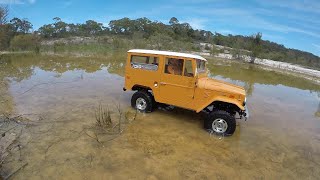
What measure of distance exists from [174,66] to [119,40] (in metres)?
28.8

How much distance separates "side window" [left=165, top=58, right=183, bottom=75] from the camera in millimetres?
7892

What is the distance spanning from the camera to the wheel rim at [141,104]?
8.89 m

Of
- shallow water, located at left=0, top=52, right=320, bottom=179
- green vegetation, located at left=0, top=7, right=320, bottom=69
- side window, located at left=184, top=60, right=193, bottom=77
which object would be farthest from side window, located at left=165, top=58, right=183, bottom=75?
green vegetation, located at left=0, top=7, right=320, bottom=69

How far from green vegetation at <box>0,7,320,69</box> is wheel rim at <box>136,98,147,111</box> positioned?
1697cm

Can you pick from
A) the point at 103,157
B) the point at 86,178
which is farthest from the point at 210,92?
the point at 86,178

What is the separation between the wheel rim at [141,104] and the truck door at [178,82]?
0.83 m

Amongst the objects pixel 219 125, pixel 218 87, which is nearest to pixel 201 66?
pixel 218 87

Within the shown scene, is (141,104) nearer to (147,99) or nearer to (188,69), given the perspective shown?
(147,99)

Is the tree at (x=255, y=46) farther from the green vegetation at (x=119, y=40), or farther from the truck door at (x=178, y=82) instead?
the truck door at (x=178, y=82)

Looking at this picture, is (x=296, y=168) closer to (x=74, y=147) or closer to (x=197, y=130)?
(x=197, y=130)

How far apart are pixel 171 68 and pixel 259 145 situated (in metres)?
3.27

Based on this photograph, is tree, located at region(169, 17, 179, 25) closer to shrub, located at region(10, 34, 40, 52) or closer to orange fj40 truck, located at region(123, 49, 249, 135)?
shrub, located at region(10, 34, 40, 52)

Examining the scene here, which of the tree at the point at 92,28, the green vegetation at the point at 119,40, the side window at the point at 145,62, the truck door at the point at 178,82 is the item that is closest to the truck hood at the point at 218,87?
the truck door at the point at 178,82

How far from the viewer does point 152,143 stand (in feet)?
21.9
